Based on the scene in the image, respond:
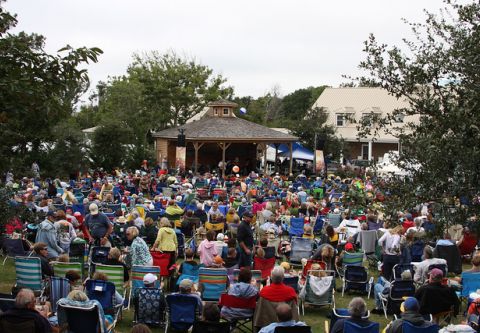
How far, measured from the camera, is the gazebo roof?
35875 mm

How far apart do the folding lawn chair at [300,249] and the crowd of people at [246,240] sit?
28 cm

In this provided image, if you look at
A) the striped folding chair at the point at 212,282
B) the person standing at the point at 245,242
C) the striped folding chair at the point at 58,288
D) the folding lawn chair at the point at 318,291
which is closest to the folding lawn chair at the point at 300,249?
the person standing at the point at 245,242

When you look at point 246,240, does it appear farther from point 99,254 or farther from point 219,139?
point 219,139

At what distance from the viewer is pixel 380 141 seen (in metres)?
44.9

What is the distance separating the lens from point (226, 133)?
3688cm

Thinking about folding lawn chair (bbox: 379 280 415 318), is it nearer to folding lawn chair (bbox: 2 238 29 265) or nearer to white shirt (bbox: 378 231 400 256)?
white shirt (bbox: 378 231 400 256)

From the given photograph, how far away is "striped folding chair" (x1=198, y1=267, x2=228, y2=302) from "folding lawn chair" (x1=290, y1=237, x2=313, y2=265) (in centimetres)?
399

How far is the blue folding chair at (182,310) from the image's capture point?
884 centimetres


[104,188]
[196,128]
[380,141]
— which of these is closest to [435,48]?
[104,188]

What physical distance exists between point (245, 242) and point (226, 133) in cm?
2522

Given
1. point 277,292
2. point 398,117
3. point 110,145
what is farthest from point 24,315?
point 110,145

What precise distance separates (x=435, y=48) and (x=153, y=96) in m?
39.0

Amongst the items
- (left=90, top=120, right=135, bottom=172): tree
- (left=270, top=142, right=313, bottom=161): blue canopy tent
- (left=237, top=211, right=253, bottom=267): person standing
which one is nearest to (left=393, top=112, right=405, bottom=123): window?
(left=237, top=211, right=253, bottom=267): person standing

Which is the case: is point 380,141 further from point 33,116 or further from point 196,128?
point 33,116
